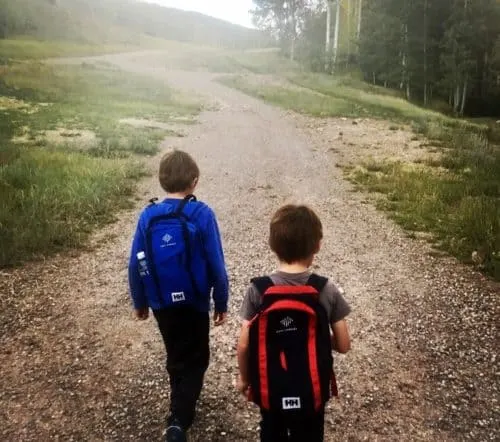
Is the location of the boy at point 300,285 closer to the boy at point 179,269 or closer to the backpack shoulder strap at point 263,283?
the backpack shoulder strap at point 263,283

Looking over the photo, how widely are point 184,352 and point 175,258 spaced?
31.4 inches

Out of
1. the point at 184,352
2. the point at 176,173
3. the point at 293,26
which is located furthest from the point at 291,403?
the point at 293,26

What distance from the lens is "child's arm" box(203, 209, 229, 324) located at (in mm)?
3111

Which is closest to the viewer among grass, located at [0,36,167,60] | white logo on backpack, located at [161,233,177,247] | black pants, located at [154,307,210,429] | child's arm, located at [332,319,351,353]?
child's arm, located at [332,319,351,353]

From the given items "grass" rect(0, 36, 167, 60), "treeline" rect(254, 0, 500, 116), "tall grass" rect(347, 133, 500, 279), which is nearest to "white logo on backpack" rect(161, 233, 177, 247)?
"tall grass" rect(347, 133, 500, 279)

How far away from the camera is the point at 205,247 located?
311cm

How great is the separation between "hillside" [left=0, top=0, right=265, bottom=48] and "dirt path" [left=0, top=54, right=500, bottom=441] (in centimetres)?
4957

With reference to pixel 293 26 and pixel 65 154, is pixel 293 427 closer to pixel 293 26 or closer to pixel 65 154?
pixel 65 154

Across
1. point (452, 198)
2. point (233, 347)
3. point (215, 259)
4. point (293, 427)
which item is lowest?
point (233, 347)

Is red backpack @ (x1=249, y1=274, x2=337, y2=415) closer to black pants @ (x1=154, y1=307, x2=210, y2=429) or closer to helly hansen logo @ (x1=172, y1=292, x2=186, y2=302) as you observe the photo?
helly hansen logo @ (x1=172, y1=292, x2=186, y2=302)

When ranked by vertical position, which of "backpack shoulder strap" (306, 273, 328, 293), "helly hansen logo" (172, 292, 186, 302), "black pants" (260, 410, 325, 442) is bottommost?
"black pants" (260, 410, 325, 442)

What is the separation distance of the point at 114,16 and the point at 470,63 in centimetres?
7965

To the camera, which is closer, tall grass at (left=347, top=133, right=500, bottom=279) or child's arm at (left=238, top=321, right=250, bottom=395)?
child's arm at (left=238, top=321, right=250, bottom=395)

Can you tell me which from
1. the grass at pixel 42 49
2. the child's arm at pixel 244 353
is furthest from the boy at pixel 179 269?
the grass at pixel 42 49
